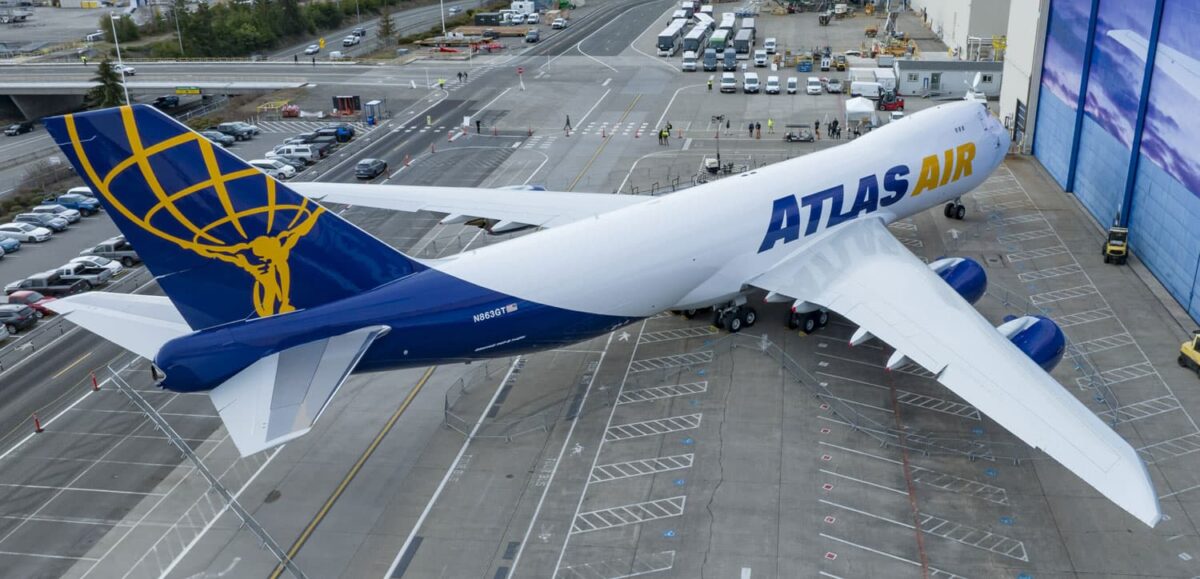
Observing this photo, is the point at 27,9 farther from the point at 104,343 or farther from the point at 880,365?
the point at 880,365

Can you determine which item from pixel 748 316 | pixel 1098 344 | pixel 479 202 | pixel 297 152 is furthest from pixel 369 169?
pixel 1098 344

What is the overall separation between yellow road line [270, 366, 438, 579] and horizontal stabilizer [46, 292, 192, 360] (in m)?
7.73

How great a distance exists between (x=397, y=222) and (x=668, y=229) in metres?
28.3

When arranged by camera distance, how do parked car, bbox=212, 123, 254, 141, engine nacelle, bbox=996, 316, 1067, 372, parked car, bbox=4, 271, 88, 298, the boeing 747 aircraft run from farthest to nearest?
parked car, bbox=212, 123, 254, 141 → parked car, bbox=4, 271, 88, 298 → engine nacelle, bbox=996, 316, 1067, 372 → the boeing 747 aircraft

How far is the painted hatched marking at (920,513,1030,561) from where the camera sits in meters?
29.1

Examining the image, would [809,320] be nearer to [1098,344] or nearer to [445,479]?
[1098,344]

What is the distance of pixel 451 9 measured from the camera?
187625 millimetres

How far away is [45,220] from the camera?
6600 centimetres

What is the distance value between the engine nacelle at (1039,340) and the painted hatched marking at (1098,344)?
18.3ft

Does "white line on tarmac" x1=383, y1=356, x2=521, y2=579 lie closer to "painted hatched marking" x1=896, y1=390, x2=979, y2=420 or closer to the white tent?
"painted hatched marking" x1=896, y1=390, x2=979, y2=420

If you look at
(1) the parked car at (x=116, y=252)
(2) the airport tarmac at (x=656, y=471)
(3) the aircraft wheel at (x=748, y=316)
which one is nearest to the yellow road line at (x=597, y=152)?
(2) the airport tarmac at (x=656, y=471)

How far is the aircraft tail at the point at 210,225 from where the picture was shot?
25578mm

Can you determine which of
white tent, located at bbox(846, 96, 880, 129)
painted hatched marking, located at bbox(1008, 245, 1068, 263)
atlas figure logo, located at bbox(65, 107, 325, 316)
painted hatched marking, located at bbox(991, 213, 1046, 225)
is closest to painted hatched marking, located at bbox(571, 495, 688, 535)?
atlas figure logo, located at bbox(65, 107, 325, 316)

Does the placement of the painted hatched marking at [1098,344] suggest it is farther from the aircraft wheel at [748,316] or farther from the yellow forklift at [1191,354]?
the aircraft wheel at [748,316]
